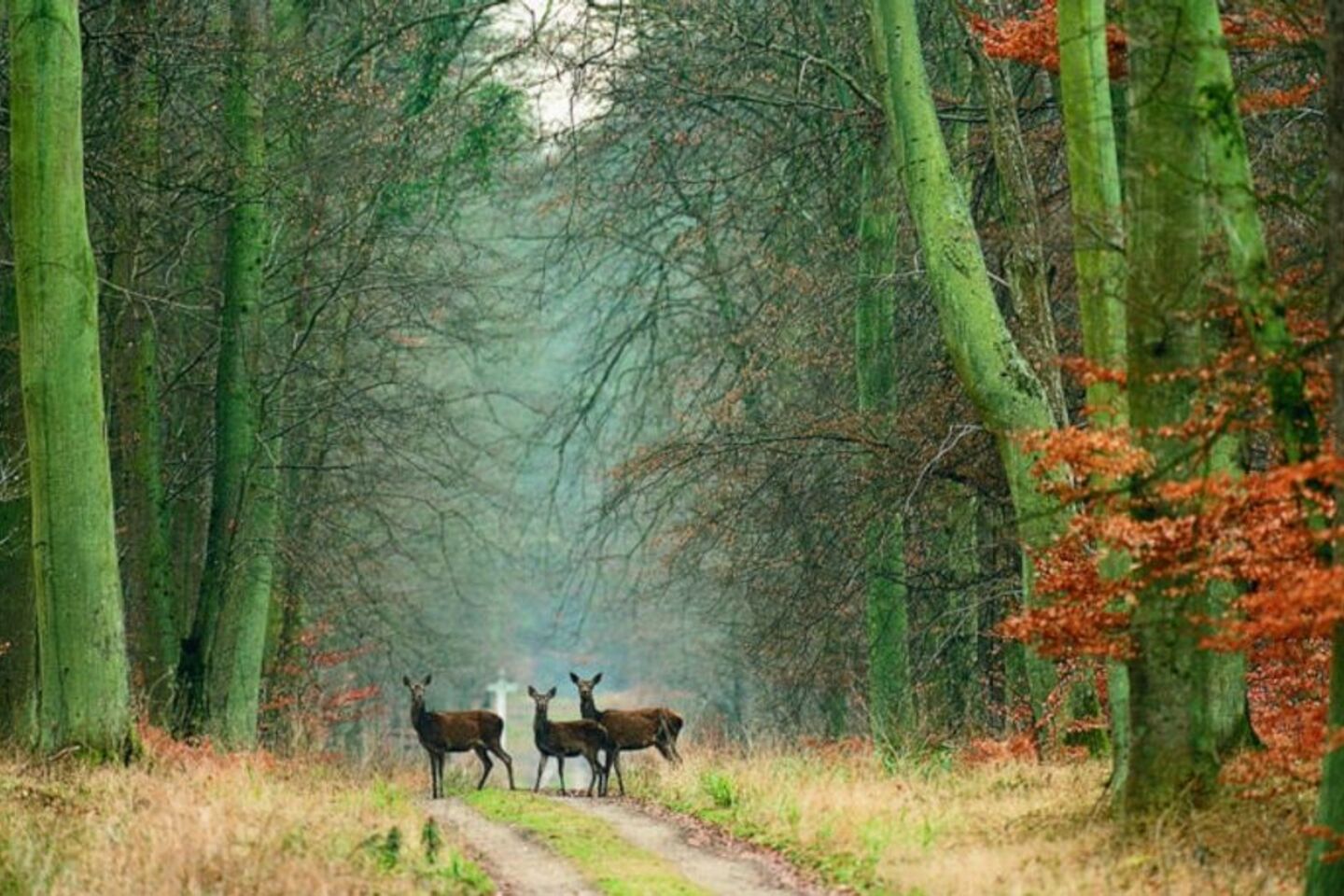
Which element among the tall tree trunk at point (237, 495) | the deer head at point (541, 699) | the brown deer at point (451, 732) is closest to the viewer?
the tall tree trunk at point (237, 495)

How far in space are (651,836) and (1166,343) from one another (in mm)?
5748

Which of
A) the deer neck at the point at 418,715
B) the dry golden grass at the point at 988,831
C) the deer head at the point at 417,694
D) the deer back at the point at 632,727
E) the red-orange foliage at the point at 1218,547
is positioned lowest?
the dry golden grass at the point at 988,831

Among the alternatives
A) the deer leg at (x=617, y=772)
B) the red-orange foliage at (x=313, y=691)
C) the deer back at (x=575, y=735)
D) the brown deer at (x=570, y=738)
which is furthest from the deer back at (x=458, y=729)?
the red-orange foliage at (x=313, y=691)

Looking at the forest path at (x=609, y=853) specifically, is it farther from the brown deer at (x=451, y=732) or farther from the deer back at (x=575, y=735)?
the brown deer at (x=451, y=732)

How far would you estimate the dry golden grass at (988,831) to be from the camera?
10.6 m

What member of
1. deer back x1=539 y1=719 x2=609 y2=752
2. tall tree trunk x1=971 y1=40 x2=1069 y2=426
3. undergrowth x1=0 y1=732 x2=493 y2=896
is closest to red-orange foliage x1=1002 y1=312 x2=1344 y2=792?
tall tree trunk x1=971 y1=40 x2=1069 y2=426

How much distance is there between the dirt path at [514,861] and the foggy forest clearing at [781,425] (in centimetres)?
10

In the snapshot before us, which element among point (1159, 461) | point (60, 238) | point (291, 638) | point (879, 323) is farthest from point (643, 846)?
point (291, 638)

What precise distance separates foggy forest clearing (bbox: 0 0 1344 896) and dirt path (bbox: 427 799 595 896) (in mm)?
97

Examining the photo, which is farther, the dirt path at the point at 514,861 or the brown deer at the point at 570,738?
the brown deer at the point at 570,738

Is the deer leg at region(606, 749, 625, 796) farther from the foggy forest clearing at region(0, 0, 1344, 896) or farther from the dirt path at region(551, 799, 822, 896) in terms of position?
the dirt path at region(551, 799, 822, 896)

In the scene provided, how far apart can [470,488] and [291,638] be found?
12.2 ft

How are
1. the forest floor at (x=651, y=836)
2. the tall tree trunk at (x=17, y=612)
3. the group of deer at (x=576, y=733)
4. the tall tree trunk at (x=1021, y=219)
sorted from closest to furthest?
the forest floor at (x=651, y=836)
the tall tree trunk at (x=1021, y=219)
the tall tree trunk at (x=17, y=612)
the group of deer at (x=576, y=733)

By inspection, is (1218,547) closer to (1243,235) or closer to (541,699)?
(1243,235)
